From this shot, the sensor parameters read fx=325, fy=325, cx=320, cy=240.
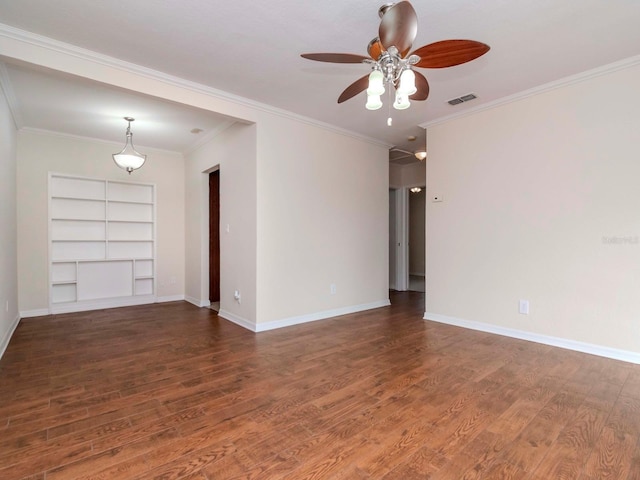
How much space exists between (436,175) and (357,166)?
3.95 feet

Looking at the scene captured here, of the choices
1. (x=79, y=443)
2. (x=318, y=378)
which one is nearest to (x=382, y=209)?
(x=318, y=378)

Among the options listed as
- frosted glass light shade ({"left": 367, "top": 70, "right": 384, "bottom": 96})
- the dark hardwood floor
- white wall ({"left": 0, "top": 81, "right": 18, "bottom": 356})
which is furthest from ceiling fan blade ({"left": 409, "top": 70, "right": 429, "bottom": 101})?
white wall ({"left": 0, "top": 81, "right": 18, "bottom": 356})

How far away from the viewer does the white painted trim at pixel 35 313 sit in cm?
462

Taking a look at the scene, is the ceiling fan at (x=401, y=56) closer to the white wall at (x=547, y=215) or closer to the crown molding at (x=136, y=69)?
the crown molding at (x=136, y=69)

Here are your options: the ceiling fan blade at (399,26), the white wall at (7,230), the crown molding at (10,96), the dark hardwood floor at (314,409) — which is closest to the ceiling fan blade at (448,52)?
the ceiling fan blade at (399,26)

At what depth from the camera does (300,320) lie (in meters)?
→ 4.28

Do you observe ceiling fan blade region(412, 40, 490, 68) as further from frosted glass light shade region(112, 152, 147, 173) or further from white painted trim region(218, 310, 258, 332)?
frosted glass light shade region(112, 152, 147, 173)

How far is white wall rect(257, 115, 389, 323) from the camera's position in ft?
13.2

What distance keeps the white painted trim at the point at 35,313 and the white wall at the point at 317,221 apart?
11.2ft

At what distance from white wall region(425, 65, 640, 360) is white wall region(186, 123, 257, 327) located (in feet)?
7.99

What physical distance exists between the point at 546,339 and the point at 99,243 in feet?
21.0

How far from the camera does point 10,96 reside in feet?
11.6

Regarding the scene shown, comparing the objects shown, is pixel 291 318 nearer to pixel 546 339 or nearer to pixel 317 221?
pixel 317 221

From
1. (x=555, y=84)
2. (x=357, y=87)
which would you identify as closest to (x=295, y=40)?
(x=357, y=87)
